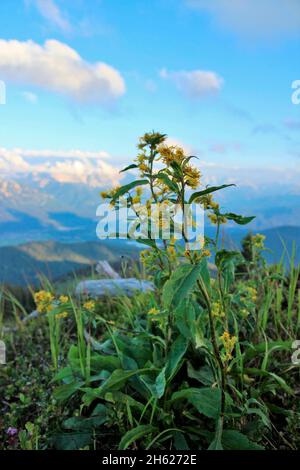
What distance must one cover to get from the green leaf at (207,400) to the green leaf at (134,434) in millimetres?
269

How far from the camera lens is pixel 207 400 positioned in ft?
6.85

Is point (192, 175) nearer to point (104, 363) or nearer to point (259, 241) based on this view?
point (104, 363)

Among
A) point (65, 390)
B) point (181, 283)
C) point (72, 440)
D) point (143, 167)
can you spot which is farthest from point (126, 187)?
point (72, 440)

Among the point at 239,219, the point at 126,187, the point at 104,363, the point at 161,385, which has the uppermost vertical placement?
the point at 126,187

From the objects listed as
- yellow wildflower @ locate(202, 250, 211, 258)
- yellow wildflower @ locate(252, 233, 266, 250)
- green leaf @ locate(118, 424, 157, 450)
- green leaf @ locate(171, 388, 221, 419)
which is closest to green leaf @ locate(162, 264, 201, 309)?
yellow wildflower @ locate(202, 250, 211, 258)

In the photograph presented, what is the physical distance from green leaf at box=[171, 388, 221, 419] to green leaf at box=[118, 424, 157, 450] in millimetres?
269

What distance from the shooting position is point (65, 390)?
2541 millimetres

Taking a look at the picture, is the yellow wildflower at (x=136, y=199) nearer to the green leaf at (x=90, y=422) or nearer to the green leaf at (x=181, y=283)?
the green leaf at (x=181, y=283)

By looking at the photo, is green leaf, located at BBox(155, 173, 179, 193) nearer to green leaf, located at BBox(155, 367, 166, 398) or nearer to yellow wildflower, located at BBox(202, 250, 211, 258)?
yellow wildflower, located at BBox(202, 250, 211, 258)

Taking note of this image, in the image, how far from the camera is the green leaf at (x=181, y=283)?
149 centimetres

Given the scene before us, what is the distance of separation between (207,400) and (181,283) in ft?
2.88

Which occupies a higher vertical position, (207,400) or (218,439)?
(207,400)

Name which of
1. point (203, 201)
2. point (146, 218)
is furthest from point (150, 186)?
point (203, 201)

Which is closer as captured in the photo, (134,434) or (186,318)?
(186,318)
